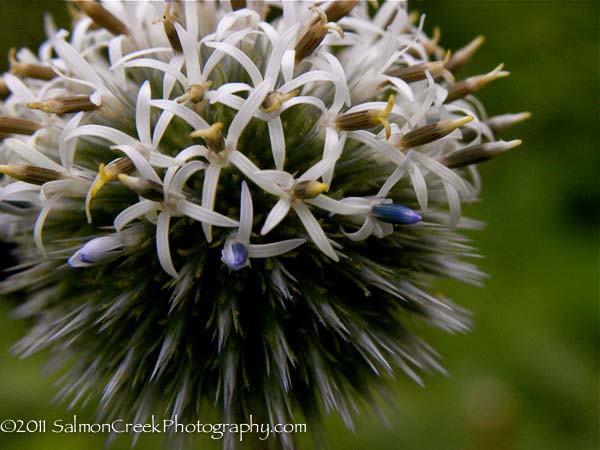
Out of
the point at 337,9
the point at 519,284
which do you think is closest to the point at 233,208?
the point at 337,9

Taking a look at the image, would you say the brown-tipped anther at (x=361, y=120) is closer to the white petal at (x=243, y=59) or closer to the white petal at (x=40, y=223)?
the white petal at (x=243, y=59)

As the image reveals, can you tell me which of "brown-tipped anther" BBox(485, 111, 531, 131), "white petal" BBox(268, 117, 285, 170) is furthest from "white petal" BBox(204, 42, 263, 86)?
"brown-tipped anther" BBox(485, 111, 531, 131)

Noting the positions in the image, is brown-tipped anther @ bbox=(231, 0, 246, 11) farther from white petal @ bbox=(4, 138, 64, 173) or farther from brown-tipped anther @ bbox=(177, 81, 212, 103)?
white petal @ bbox=(4, 138, 64, 173)

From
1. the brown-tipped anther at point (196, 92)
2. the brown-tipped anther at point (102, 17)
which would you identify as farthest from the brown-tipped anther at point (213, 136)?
the brown-tipped anther at point (102, 17)

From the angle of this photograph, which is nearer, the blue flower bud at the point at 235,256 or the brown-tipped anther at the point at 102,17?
the blue flower bud at the point at 235,256

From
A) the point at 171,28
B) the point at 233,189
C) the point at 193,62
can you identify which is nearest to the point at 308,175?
the point at 233,189

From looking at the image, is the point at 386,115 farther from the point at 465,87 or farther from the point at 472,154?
the point at 465,87

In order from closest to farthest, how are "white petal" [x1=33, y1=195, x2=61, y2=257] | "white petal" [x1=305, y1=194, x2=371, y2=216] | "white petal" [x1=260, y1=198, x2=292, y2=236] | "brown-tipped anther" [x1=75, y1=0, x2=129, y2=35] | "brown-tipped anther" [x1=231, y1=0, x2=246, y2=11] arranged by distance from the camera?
"white petal" [x1=260, y1=198, x2=292, y2=236]
"white petal" [x1=305, y1=194, x2=371, y2=216]
"white petal" [x1=33, y1=195, x2=61, y2=257]
"brown-tipped anther" [x1=231, y1=0, x2=246, y2=11]
"brown-tipped anther" [x1=75, y1=0, x2=129, y2=35]
